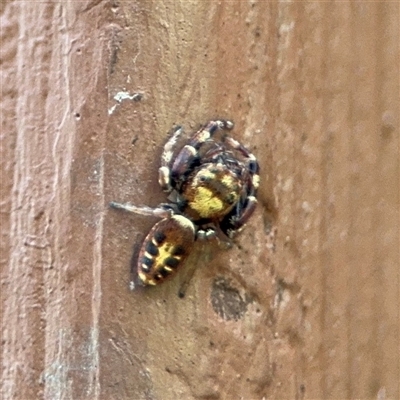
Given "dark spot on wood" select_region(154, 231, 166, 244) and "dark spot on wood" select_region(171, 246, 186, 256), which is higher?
"dark spot on wood" select_region(154, 231, 166, 244)

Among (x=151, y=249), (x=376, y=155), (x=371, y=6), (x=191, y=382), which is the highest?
(x=371, y=6)

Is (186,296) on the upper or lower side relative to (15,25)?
lower

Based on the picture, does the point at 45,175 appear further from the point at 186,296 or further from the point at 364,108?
the point at 364,108

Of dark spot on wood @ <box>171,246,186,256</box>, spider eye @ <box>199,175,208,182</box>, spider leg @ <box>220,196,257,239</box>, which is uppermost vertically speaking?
spider eye @ <box>199,175,208,182</box>

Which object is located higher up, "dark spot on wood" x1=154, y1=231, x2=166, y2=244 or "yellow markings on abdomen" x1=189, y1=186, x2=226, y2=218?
"yellow markings on abdomen" x1=189, y1=186, x2=226, y2=218

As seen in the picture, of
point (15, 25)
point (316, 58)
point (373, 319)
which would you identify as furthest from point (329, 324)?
point (15, 25)
